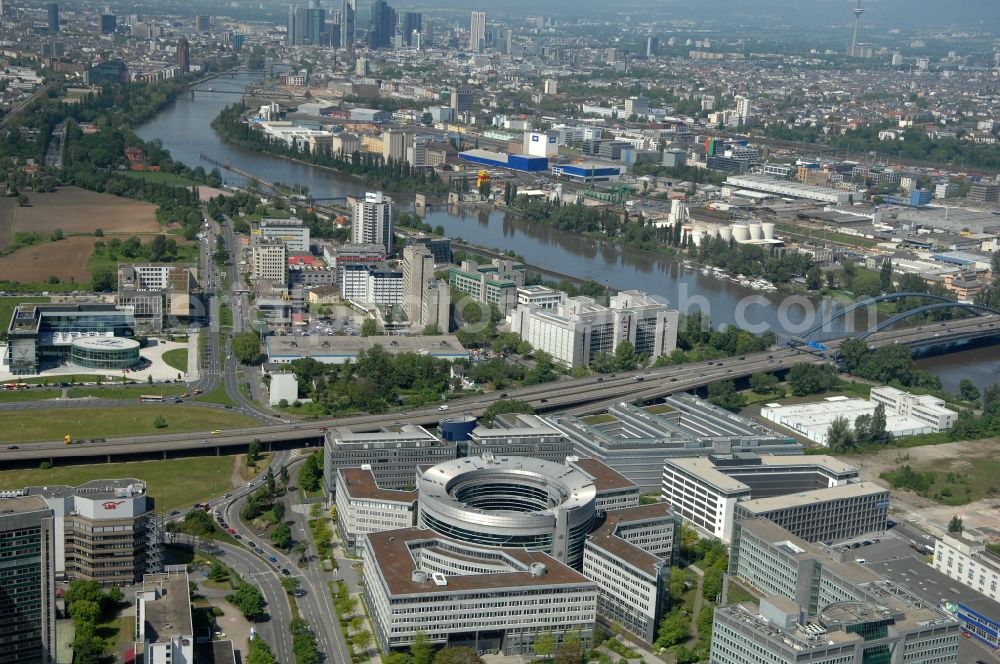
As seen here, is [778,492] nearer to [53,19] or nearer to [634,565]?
[634,565]

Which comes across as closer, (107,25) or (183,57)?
(183,57)

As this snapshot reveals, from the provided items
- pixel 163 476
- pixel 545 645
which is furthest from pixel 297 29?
pixel 545 645

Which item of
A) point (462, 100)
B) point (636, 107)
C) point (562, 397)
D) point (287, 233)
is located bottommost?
point (562, 397)

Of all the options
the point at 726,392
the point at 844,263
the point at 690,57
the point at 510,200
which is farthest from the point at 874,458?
the point at 690,57

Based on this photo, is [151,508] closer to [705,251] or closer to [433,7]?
[705,251]

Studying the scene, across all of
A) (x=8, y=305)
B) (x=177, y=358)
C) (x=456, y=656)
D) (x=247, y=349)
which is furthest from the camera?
(x=8, y=305)

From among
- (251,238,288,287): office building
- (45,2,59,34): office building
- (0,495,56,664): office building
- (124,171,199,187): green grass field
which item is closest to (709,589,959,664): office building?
(0,495,56,664): office building

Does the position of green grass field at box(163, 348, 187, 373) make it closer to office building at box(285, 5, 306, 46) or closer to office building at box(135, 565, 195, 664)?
office building at box(135, 565, 195, 664)

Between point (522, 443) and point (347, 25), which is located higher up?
point (347, 25)
